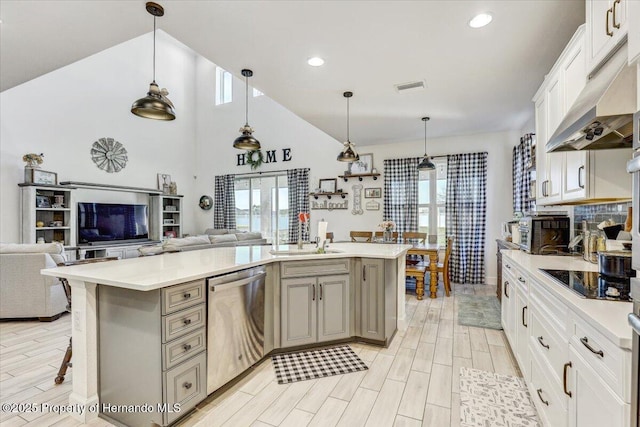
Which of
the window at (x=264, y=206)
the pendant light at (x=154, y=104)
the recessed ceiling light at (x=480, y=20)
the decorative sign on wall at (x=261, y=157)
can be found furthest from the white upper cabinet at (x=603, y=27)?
the window at (x=264, y=206)

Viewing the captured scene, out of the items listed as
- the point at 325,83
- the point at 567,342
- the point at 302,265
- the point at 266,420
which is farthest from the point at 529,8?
the point at 266,420

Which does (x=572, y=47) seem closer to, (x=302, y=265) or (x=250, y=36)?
(x=250, y=36)

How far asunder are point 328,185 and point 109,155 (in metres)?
4.79

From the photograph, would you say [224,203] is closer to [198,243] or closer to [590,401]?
[198,243]

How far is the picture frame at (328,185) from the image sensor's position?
6.75 m

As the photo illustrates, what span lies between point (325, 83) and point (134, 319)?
287 centimetres

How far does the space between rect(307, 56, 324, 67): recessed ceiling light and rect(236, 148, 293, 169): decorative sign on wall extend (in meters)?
4.32

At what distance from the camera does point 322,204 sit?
22.8ft

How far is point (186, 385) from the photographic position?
5.95 feet

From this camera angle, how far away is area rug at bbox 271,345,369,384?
7.74 ft

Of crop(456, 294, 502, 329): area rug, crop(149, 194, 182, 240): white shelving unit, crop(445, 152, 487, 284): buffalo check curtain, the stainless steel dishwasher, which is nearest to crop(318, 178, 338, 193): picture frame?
crop(445, 152, 487, 284): buffalo check curtain

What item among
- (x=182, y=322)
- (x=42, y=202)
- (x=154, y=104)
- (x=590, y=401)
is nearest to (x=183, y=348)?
(x=182, y=322)

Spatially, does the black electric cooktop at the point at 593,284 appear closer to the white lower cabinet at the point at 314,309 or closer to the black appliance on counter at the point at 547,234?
the black appliance on counter at the point at 547,234

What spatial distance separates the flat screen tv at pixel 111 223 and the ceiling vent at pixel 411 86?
622 centimetres
